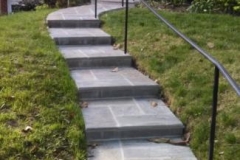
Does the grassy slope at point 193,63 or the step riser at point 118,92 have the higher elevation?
the grassy slope at point 193,63

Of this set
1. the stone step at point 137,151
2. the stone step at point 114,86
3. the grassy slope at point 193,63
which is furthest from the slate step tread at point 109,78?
the stone step at point 137,151

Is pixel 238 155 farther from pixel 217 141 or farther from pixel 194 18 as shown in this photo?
pixel 194 18

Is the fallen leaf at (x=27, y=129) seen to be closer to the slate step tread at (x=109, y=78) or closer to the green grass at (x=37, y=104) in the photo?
the green grass at (x=37, y=104)

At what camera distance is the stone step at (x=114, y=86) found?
520cm

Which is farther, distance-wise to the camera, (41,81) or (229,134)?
(41,81)

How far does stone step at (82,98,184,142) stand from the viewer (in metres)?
4.46

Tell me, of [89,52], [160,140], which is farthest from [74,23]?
[160,140]

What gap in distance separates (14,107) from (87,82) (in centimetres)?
107

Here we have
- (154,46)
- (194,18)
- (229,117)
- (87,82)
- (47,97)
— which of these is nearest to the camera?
(229,117)

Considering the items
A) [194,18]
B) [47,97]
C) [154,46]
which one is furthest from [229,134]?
[194,18]

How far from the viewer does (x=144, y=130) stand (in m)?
4.54

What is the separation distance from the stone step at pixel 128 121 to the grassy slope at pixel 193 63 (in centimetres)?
14

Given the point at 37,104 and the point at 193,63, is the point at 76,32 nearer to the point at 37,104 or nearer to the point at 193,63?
the point at 193,63

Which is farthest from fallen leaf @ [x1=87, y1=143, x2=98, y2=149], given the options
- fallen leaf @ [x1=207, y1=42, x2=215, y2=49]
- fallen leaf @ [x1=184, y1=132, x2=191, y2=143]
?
fallen leaf @ [x1=207, y1=42, x2=215, y2=49]
